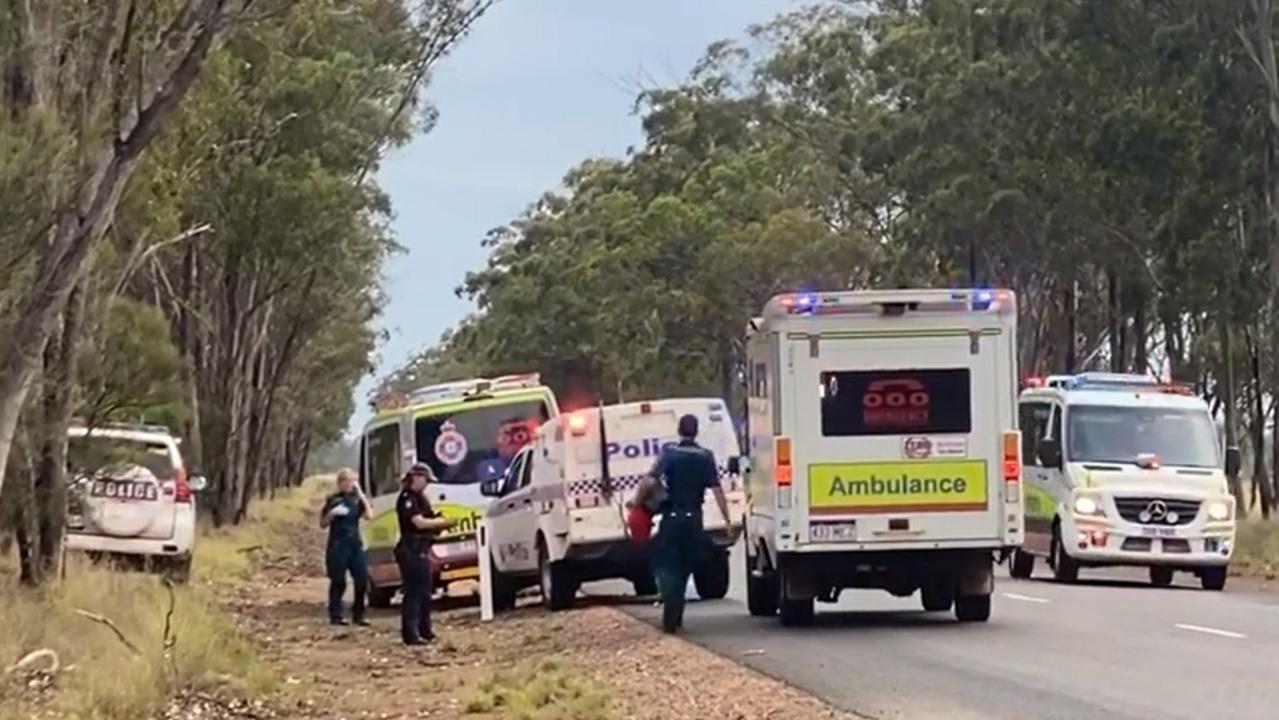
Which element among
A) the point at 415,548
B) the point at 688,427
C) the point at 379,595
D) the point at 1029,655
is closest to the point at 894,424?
the point at 688,427

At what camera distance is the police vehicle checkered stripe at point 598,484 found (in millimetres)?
23547

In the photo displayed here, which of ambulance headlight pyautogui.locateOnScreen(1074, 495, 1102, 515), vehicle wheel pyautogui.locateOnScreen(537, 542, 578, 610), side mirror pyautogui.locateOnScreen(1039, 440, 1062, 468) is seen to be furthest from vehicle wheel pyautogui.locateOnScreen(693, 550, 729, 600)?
side mirror pyautogui.locateOnScreen(1039, 440, 1062, 468)

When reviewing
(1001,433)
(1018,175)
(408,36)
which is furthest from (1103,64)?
(1001,433)

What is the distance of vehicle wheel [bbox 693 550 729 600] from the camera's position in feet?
79.2

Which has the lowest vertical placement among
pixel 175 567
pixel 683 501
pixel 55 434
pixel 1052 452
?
pixel 175 567

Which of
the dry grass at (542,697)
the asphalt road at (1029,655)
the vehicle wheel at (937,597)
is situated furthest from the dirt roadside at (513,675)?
the vehicle wheel at (937,597)

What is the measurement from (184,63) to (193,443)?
2557 centimetres

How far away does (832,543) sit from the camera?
1916cm

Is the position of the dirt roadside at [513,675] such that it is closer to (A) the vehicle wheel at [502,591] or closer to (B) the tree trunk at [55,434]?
(A) the vehicle wheel at [502,591]

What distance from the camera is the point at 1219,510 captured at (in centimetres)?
2850

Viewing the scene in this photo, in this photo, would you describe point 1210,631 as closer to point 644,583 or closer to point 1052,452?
point 644,583

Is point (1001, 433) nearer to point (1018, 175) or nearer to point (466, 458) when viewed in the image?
point (466, 458)

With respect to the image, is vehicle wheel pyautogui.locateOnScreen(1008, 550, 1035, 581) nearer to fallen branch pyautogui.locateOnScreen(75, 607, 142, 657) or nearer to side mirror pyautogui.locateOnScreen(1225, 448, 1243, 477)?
side mirror pyautogui.locateOnScreen(1225, 448, 1243, 477)

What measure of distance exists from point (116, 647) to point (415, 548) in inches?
186
